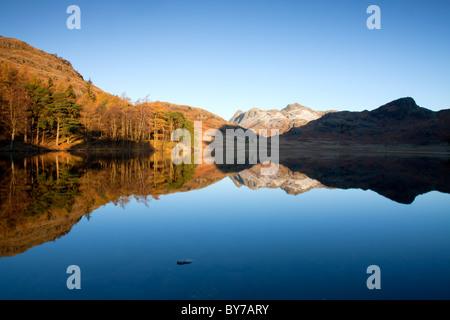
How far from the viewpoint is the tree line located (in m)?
45.2

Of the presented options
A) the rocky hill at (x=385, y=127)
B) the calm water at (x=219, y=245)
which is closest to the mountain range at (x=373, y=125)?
the rocky hill at (x=385, y=127)

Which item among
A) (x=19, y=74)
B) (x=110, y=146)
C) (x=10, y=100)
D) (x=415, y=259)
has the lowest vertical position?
(x=415, y=259)

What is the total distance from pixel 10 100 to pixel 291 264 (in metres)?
55.6

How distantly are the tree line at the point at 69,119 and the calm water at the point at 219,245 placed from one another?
4259 cm

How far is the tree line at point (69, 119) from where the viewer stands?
148 feet

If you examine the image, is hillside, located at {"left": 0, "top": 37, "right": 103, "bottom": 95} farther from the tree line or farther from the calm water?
the calm water

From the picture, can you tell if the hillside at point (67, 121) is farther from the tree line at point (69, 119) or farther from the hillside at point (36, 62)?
the hillside at point (36, 62)

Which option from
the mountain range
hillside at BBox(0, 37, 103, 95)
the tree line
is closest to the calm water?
the tree line

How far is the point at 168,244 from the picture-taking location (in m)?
6.83

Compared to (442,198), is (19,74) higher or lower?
A: higher

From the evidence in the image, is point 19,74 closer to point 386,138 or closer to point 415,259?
point 415,259

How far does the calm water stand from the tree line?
42587mm

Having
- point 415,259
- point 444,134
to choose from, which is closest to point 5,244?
point 415,259
